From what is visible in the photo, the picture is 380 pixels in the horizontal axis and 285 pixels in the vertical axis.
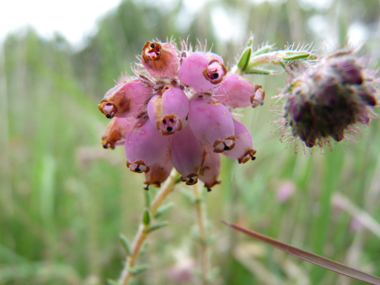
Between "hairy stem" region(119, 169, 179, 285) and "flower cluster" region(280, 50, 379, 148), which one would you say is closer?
"flower cluster" region(280, 50, 379, 148)

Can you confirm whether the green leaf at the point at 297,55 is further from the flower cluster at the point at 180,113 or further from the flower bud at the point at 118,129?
the flower bud at the point at 118,129

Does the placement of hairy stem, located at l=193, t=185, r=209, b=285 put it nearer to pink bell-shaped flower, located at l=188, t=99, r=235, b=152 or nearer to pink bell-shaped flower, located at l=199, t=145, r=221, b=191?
pink bell-shaped flower, located at l=199, t=145, r=221, b=191

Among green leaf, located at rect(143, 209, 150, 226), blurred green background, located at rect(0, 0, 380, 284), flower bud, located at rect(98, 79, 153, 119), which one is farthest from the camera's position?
blurred green background, located at rect(0, 0, 380, 284)

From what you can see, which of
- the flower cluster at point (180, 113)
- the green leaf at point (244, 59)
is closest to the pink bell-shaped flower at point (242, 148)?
the flower cluster at point (180, 113)

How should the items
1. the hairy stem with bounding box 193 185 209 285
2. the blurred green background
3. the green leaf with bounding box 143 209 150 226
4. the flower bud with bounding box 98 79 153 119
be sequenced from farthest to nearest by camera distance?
the blurred green background < the hairy stem with bounding box 193 185 209 285 < the green leaf with bounding box 143 209 150 226 < the flower bud with bounding box 98 79 153 119

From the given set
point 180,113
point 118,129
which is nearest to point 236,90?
point 180,113

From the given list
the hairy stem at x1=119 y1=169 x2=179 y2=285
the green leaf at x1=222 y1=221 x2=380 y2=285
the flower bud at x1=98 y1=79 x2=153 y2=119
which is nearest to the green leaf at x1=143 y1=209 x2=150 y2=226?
the hairy stem at x1=119 y1=169 x2=179 y2=285
